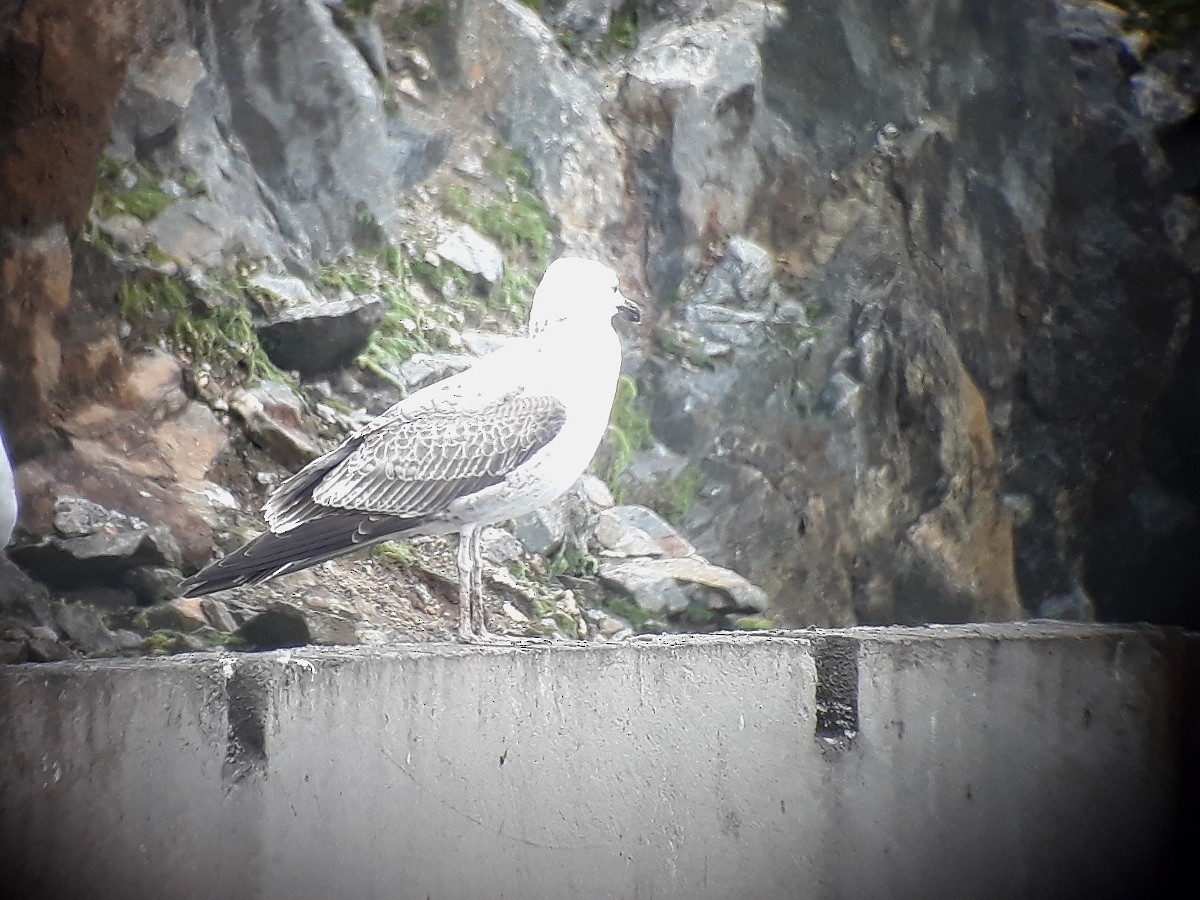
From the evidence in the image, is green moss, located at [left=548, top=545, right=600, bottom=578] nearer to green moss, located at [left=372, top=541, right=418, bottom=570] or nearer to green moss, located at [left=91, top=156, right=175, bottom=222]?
green moss, located at [left=372, top=541, right=418, bottom=570]

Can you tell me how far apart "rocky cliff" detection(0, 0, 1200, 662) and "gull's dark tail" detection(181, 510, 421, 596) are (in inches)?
17.0

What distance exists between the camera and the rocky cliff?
283 cm

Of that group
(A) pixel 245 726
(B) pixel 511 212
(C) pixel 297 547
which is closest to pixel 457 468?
(C) pixel 297 547

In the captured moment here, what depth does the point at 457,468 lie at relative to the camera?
247 centimetres

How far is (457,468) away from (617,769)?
2.25ft

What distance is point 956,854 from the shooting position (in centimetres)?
247

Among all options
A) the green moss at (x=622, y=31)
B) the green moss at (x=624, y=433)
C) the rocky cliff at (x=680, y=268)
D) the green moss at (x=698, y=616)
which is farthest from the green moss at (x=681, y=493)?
the green moss at (x=622, y=31)

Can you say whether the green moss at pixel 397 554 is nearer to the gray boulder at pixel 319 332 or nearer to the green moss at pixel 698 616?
the gray boulder at pixel 319 332

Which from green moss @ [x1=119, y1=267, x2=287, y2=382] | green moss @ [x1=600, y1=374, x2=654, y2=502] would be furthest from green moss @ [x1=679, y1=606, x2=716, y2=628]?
green moss @ [x1=119, y1=267, x2=287, y2=382]

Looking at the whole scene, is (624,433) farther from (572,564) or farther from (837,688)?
(837,688)

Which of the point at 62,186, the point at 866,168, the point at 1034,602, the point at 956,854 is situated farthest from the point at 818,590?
the point at 62,186

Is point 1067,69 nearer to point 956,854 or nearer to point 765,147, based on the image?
point 765,147

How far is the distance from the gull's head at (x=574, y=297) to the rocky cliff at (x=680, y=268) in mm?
588

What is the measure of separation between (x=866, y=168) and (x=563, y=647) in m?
2.20
